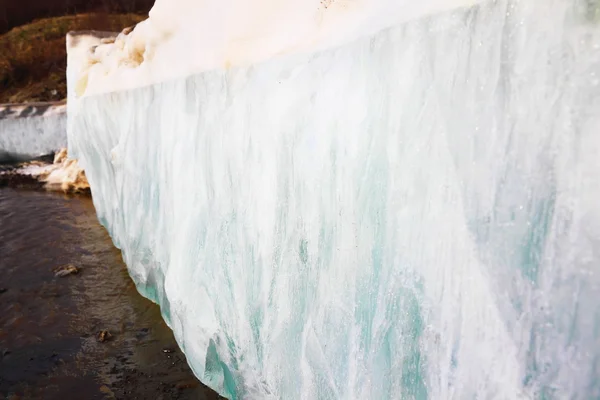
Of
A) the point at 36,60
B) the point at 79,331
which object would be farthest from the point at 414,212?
the point at 36,60

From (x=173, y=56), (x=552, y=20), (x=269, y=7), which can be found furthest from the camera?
(x=173, y=56)

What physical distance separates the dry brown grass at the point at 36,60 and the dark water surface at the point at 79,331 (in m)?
20.6

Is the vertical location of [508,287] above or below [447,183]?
below

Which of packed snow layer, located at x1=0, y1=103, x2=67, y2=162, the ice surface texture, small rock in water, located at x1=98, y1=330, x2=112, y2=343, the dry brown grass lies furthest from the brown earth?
small rock in water, located at x1=98, y1=330, x2=112, y2=343

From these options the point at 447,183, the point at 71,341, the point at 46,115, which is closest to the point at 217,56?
the point at 447,183

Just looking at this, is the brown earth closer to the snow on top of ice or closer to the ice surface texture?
the ice surface texture

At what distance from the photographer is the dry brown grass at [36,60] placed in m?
24.2

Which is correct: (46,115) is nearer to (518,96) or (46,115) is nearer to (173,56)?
(173,56)

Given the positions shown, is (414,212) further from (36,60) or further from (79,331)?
(36,60)

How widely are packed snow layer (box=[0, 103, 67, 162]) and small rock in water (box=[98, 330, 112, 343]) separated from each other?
12.0 metres

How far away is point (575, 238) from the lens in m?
1.17

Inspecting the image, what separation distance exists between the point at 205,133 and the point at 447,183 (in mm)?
1842

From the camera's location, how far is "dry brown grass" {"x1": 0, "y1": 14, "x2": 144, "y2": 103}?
24.2m

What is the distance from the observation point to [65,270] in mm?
5703
